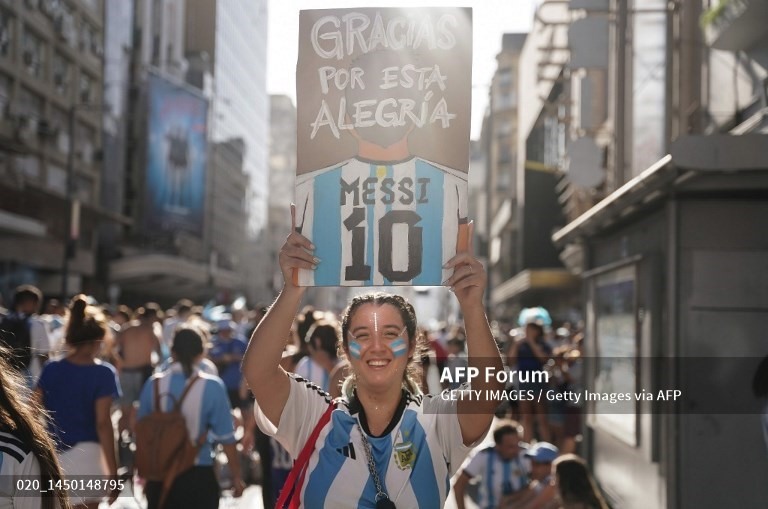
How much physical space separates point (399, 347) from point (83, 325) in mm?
3357

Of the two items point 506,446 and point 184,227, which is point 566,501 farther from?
point 184,227

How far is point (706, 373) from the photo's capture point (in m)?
7.93

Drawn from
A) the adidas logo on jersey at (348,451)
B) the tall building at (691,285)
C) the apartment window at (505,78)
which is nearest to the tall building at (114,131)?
the apartment window at (505,78)

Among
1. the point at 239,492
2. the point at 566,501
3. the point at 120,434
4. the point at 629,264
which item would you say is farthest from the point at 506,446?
the point at 120,434

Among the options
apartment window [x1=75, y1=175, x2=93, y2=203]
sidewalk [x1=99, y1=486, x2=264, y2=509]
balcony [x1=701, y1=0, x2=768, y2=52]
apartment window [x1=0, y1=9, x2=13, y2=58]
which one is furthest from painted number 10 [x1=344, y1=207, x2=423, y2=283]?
apartment window [x1=75, y1=175, x2=93, y2=203]

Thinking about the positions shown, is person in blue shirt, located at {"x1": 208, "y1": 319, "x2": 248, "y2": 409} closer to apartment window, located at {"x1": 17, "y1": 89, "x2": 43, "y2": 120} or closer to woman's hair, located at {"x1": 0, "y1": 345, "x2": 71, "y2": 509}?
woman's hair, located at {"x1": 0, "y1": 345, "x2": 71, "y2": 509}

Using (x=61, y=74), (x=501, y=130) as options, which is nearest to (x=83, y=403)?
(x=61, y=74)

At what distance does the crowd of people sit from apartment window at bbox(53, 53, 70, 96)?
96.9ft

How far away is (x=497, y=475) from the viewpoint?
7.53m

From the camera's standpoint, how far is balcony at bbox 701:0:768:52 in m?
8.62

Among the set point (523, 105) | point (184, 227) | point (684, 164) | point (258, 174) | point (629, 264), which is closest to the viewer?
point (684, 164)

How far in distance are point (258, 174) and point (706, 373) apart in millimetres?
112712

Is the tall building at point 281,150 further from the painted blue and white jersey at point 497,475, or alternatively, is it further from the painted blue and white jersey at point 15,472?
the painted blue and white jersey at point 15,472

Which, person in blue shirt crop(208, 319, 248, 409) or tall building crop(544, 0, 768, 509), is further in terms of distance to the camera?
person in blue shirt crop(208, 319, 248, 409)
